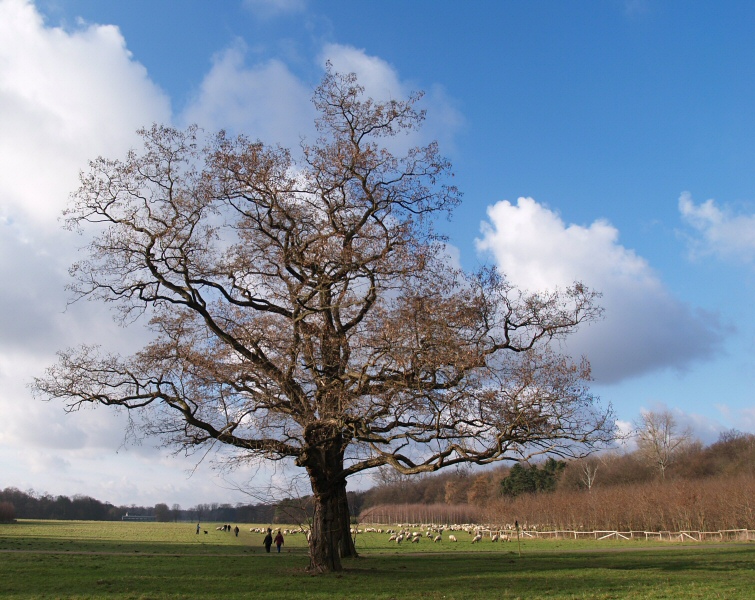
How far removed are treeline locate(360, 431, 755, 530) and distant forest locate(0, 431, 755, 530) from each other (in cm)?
10

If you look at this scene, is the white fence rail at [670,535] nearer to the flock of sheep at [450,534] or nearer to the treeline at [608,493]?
the treeline at [608,493]

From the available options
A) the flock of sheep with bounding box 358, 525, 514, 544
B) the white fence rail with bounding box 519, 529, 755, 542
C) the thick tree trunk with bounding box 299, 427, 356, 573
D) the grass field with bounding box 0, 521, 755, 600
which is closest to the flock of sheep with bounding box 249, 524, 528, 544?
the flock of sheep with bounding box 358, 525, 514, 544

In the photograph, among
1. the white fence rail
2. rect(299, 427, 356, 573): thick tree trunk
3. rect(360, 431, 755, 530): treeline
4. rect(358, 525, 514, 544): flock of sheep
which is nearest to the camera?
rect(299, 427, 356, 573): thick tree trunk

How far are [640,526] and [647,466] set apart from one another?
36.7 metres

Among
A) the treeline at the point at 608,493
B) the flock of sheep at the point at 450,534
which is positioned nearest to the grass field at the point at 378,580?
the treeline at the point at 608,493

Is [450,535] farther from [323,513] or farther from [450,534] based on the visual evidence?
[323,513]

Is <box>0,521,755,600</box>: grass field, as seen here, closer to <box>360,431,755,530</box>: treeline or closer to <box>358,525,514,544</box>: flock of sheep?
<box>360,431,755,530</box>: treeline

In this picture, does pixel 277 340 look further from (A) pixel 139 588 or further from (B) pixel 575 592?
(B) pixel 575 592

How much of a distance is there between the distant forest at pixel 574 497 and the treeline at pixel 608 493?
10 cm

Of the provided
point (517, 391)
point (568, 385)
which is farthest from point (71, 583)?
point (568, 385)

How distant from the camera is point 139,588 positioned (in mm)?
17547

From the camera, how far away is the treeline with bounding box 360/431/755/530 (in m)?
56.8

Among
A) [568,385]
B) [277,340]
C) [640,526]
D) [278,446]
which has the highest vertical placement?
[277,340]

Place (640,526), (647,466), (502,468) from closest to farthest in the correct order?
(640,526) → (647,466) → (502,468)
